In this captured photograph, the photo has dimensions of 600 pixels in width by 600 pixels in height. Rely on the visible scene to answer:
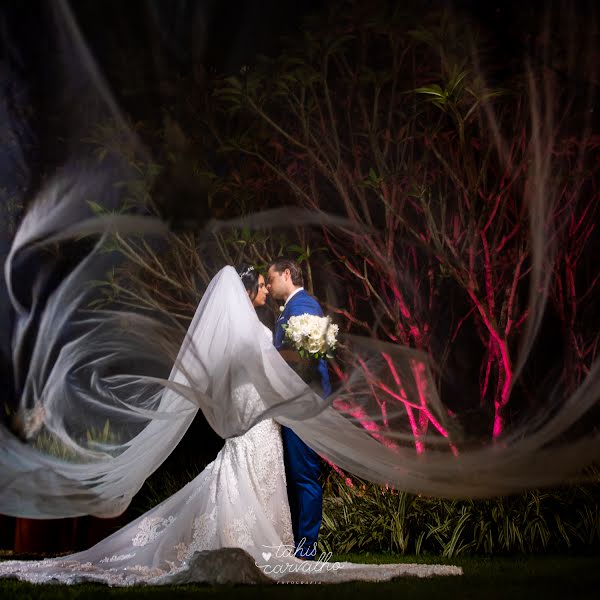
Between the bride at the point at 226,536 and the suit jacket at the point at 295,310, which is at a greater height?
the suit jacket at the point at 295,310

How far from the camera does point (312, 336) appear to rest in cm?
581

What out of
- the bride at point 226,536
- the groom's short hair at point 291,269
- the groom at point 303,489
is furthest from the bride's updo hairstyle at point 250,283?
the groom at point 303,489

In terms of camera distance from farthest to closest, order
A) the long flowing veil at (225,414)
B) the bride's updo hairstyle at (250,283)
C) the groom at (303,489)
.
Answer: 1. the bride's updo hairstyle at (250,283)
2. the groom at (303,489)
3. the long flowing veil at (225,414)

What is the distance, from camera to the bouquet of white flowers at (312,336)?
5.80m

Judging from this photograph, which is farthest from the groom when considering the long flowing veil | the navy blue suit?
the long flowing veil

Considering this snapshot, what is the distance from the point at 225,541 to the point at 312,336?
1455 millimetres

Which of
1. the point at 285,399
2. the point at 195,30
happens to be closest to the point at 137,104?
the point at 195,30

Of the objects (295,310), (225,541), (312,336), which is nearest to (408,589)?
(225,541)

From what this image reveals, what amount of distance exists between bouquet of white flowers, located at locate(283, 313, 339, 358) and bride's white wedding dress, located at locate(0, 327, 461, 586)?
0.55m

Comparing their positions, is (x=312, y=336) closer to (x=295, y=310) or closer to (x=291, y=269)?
(x=295, y=310)

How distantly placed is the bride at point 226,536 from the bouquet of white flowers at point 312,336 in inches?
9.3

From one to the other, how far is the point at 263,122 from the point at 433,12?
6.60 ft

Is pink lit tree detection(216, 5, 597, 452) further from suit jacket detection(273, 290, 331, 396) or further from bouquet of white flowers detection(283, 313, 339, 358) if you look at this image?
bouquet of white flowers detection(283, 313, 339, 358)

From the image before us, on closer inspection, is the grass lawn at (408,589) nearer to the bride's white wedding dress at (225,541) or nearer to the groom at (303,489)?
the bride's white wedding dress at (225,541)
